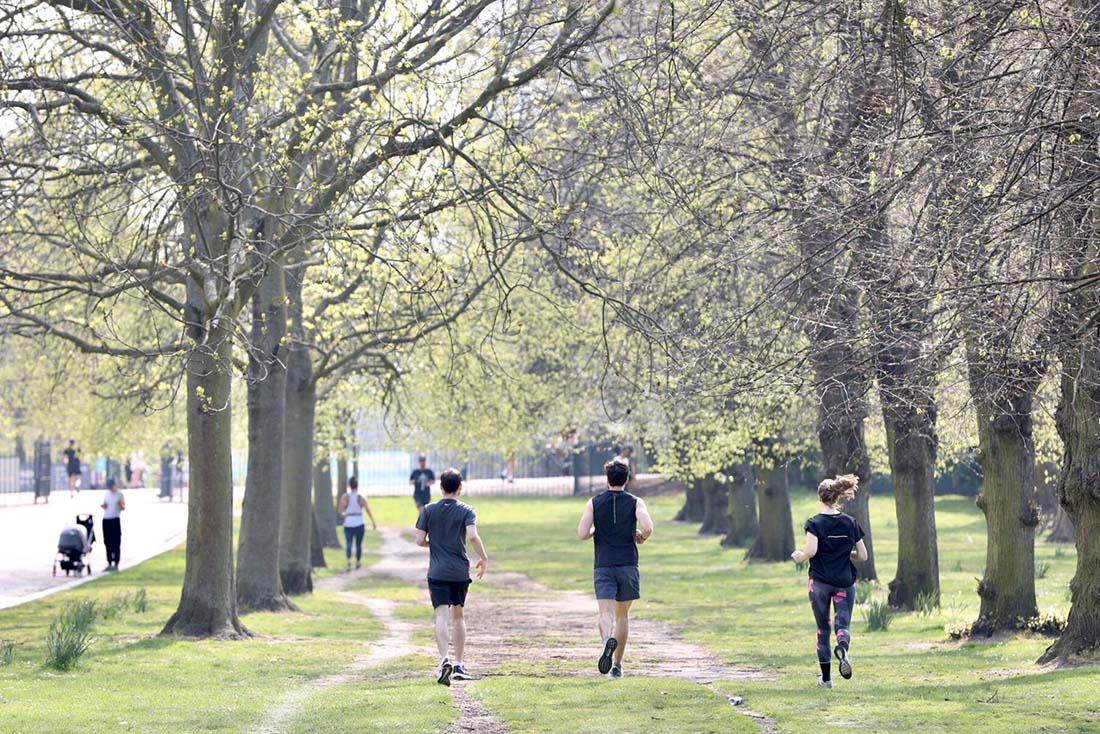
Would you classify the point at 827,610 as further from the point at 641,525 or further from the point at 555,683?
the point at 555,683

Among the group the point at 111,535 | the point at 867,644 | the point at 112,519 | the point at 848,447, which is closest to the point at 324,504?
the point at 111,535

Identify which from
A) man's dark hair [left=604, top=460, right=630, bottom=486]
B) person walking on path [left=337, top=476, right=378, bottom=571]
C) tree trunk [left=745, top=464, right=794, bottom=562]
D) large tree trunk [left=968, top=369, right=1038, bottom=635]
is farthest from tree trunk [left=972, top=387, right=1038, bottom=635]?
person walking on path [left=337, top=476, right=378, bottom=571]

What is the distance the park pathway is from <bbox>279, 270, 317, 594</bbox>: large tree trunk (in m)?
1.12

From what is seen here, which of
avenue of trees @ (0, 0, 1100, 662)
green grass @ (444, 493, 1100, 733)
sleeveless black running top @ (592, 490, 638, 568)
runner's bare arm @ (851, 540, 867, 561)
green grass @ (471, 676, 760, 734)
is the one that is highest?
avenue of trees @ (0, 0, 1100, 662)

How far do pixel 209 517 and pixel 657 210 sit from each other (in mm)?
6792

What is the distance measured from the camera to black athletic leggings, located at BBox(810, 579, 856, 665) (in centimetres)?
1342

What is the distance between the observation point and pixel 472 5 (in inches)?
722

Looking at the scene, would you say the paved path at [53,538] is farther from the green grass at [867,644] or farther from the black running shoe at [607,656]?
the black running shoe at [607,656]

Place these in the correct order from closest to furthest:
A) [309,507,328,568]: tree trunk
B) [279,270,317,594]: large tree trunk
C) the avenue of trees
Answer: the avenue of trees, [279,270,317,594]: large tree trunk, [309,507,328,568]: tree trunk

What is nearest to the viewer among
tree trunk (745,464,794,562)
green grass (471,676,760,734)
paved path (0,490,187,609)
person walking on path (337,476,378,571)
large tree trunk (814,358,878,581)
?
green grass (471,676,760,734)

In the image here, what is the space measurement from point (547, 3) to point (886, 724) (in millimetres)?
8957

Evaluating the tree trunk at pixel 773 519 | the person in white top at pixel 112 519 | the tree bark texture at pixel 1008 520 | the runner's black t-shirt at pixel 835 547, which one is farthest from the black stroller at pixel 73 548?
the runner's black t-shirt at pixel 835 547

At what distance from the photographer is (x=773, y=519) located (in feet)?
109

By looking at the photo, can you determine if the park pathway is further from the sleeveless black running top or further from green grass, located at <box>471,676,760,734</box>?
the sleeveless black running top
